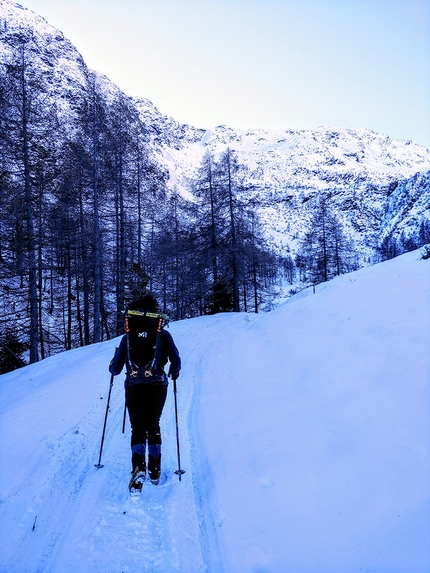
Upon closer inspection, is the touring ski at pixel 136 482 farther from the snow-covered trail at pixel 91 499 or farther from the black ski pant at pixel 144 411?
the black ski pant at pixel 144 411

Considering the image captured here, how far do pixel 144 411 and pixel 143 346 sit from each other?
0.87 meters

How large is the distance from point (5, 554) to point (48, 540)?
0.41m

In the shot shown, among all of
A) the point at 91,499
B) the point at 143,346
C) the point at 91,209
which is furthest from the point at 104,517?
the point at 91,209

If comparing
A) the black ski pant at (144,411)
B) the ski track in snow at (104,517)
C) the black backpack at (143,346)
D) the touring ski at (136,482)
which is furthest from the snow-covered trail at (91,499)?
the black backpack at (143,346)

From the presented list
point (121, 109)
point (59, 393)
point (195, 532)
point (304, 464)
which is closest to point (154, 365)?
point (195, 532)

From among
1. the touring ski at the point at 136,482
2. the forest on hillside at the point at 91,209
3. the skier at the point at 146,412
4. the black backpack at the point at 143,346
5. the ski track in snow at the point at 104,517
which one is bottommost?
the ski track in snow at the point at 104,517

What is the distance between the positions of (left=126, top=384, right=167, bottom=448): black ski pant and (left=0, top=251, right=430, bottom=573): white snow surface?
2.51 feet

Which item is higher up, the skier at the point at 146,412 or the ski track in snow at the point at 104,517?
the skier at the point at 146,412

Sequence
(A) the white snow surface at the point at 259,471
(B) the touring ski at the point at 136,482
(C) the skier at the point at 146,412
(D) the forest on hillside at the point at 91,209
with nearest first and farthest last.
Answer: (A) the white snow surface at the point at 259,471 < (B) the touring ski at the point at 136,482 < (C) the skier at the point at 146,412 < (D) the forest on hillside at the point at 91,209

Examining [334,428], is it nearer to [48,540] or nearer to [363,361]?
[363,361]

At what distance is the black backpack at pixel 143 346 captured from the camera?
13.9ft

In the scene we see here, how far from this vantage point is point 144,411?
423cm

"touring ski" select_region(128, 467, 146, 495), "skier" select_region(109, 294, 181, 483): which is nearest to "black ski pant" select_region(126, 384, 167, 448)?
"skier" select_region(109, 294, 181, 483)

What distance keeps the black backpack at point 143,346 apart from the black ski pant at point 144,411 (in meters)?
0.12
